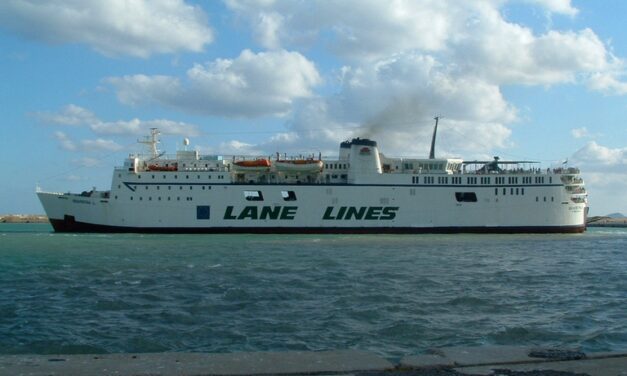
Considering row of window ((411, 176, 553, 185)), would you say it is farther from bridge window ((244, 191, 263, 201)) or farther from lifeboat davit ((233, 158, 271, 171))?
bridge window ((244, 191, 263, 201))

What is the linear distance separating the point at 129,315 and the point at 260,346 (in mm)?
2949

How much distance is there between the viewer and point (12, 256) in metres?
20.1

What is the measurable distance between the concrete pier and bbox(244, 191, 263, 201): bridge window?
32.5 m

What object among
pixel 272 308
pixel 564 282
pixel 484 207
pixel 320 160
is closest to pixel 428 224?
pixel 484 207

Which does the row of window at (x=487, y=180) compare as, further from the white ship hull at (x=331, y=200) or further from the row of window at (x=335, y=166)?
the row of window at (x=335, y=166)

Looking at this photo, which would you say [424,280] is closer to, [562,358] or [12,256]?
[562,358]

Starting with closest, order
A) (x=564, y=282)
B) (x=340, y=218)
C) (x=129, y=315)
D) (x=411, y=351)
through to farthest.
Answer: (x=411, y=351) < (x=129, y=315) < (x=564, y=282) < (x=340, y=218)

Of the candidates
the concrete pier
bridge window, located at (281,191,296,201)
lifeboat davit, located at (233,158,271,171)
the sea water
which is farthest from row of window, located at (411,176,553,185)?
the concrete pier

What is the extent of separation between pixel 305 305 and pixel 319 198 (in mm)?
27808

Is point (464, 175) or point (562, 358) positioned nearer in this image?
point (562, 358)

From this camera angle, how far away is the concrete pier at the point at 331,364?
14.8 feet

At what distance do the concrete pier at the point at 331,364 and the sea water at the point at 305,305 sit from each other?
192cm

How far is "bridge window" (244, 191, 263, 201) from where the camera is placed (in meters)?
37.4

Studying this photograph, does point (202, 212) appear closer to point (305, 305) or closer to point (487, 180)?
point (487, 180)
